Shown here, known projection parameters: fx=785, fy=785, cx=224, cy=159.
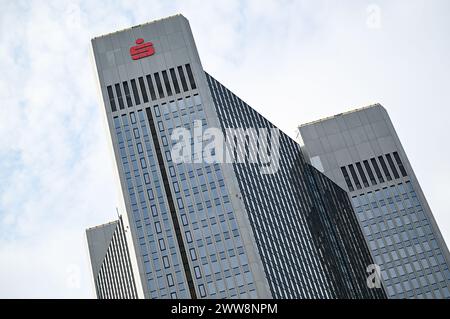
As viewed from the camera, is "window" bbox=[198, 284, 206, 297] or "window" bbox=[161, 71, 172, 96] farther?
"window" bbox=[161, 71, 172, 96]

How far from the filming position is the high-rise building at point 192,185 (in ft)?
466

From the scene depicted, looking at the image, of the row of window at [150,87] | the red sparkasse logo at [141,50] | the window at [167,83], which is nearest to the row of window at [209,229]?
the window at [167,83]

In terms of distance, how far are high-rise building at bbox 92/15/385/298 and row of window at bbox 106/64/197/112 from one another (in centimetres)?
21

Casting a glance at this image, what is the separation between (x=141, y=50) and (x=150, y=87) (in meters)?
10.0

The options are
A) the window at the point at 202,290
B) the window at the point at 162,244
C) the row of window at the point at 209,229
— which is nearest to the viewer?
the window at the point at 202,290

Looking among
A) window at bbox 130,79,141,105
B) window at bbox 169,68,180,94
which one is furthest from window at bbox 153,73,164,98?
window at bbox 130,79,141,105

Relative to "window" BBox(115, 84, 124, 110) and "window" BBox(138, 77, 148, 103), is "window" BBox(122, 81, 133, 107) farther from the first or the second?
"window" BBox(138, 77, 148, 103)

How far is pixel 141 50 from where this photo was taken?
555 ft

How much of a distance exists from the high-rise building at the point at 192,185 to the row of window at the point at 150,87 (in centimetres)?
21

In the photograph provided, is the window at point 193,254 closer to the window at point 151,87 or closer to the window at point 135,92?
the window at point 151,87

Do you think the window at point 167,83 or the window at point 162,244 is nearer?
the window at point 162,244

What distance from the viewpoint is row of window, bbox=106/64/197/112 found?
16312 centimetres
